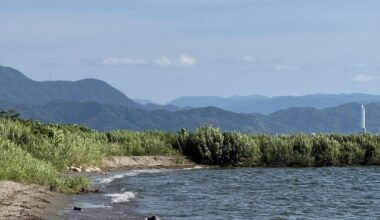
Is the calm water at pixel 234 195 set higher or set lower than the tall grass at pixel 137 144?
lower

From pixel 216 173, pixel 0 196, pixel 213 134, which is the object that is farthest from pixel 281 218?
pixel 213 134

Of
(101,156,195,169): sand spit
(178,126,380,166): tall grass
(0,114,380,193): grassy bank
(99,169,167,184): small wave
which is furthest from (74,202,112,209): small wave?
(178,126,380,166): tall grass

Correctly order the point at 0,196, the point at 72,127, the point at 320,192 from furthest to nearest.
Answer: the point at 72,127 → the point at 320,192 → the point at 0,196

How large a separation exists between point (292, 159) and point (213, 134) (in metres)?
5.70

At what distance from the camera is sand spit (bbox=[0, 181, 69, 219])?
20252mm

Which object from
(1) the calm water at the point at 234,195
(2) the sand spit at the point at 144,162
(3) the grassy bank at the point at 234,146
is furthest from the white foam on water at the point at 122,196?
(2) the sand spit at the point at 144,162

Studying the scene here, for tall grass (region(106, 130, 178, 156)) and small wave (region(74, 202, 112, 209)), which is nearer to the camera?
small wave (region(74, 202, 112, 209))

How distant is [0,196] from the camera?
22.5 metres

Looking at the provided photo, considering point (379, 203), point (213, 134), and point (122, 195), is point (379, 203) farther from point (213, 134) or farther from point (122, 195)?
point (213, 134)

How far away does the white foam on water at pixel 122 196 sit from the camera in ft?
88.9

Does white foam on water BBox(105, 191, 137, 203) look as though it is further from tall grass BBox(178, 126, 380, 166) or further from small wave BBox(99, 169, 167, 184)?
tall grass BBox(178, 126, 380, 166)

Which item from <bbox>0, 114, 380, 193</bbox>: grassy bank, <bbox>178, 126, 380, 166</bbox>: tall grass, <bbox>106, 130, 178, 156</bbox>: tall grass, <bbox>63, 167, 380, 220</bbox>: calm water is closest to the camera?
<bbox>63, 167, 380, 220</bbox>: calm water

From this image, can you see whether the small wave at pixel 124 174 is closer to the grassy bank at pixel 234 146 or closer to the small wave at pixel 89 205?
the grassy bank at pixel 234 146

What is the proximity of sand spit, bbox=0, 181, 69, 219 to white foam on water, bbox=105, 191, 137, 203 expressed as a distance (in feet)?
6.75
